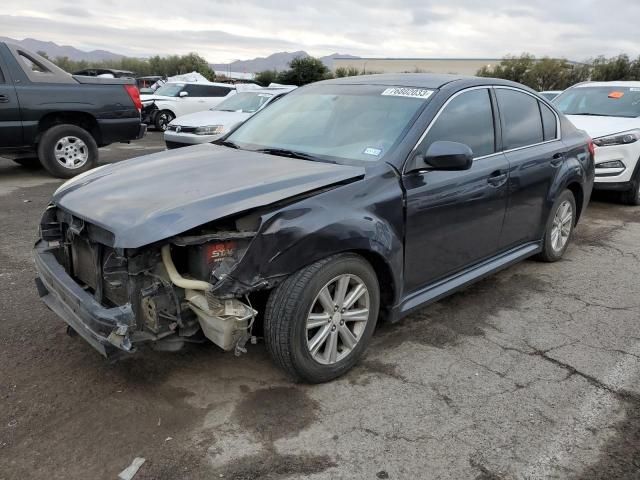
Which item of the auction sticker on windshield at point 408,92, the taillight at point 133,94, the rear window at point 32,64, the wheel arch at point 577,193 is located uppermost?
the rear window at point 32,64

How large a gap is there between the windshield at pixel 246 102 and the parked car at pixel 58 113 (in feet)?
10.0

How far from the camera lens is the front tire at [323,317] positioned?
2809mm

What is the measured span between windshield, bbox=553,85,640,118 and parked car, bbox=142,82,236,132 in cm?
1025

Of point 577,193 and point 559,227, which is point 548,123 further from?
point 559,227

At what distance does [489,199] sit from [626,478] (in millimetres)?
2015

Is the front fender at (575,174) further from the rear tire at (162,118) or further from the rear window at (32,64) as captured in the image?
the rear tire at (162,118)

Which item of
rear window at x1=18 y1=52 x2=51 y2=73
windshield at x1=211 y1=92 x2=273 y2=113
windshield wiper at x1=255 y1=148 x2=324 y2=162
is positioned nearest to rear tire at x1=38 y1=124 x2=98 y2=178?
rear window at x1=18 y1=52 x2=51 y2=73

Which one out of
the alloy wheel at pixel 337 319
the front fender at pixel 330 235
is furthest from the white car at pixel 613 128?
the alloy wheel at pixel 337 319

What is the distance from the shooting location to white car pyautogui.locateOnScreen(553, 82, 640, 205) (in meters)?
7.49

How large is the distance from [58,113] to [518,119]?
22.4 feet

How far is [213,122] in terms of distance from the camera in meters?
10.9

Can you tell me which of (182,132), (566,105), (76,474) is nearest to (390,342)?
(76,474)

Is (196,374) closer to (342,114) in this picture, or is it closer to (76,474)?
(76,474)

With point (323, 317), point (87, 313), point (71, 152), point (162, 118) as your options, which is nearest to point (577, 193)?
point (323, 317)
